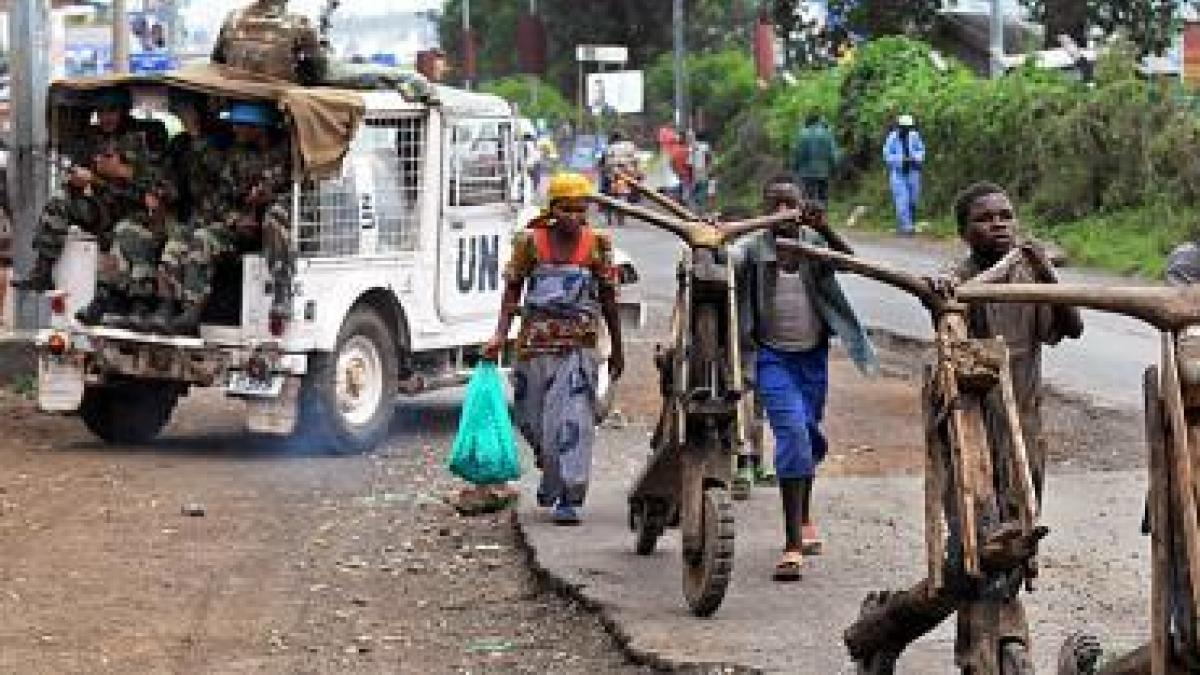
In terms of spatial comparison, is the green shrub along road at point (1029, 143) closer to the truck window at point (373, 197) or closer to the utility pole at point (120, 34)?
the utility pole at point (120, 34)

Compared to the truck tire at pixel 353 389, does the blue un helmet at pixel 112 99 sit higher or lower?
higher

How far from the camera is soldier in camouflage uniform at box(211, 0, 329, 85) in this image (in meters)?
15.7

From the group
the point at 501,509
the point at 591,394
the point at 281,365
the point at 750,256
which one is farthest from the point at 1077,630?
the point at 281,365

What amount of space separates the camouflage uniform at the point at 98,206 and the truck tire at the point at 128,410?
91cm

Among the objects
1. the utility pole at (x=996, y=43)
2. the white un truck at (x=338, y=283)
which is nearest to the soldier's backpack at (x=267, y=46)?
the white un truck at (x=338, y=283)

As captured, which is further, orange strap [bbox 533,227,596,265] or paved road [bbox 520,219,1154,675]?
orange strap [bbox 533,227,596,265]

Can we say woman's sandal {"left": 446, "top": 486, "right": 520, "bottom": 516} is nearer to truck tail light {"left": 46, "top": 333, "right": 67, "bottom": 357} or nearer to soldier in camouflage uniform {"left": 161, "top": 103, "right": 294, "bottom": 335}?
soldier in camouflage uniform {"left": 161, "top": 103, "right": 294, "bottom": 335}

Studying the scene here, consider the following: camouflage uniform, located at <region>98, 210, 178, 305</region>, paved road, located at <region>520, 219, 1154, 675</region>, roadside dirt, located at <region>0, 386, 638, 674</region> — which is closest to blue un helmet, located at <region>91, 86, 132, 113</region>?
camouflage uniform, located at <region>98, 210, 178, 305</region>

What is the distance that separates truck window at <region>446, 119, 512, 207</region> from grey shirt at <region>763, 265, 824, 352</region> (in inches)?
240

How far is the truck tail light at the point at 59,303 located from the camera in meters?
15.5

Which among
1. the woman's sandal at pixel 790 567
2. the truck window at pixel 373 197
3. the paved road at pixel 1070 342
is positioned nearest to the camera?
the woman's sandal at pixel 790 567

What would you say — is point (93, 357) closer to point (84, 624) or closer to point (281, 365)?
point (281, 365)

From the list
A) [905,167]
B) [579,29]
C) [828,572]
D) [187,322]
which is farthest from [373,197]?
[579,29]

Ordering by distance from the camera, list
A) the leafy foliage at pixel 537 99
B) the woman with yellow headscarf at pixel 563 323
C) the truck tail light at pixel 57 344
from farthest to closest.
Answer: the leafy foliage at pixel 537 99 < the truck tail light at pixel 57 344 < the woman with yellow headscarf at pixel 563 323
